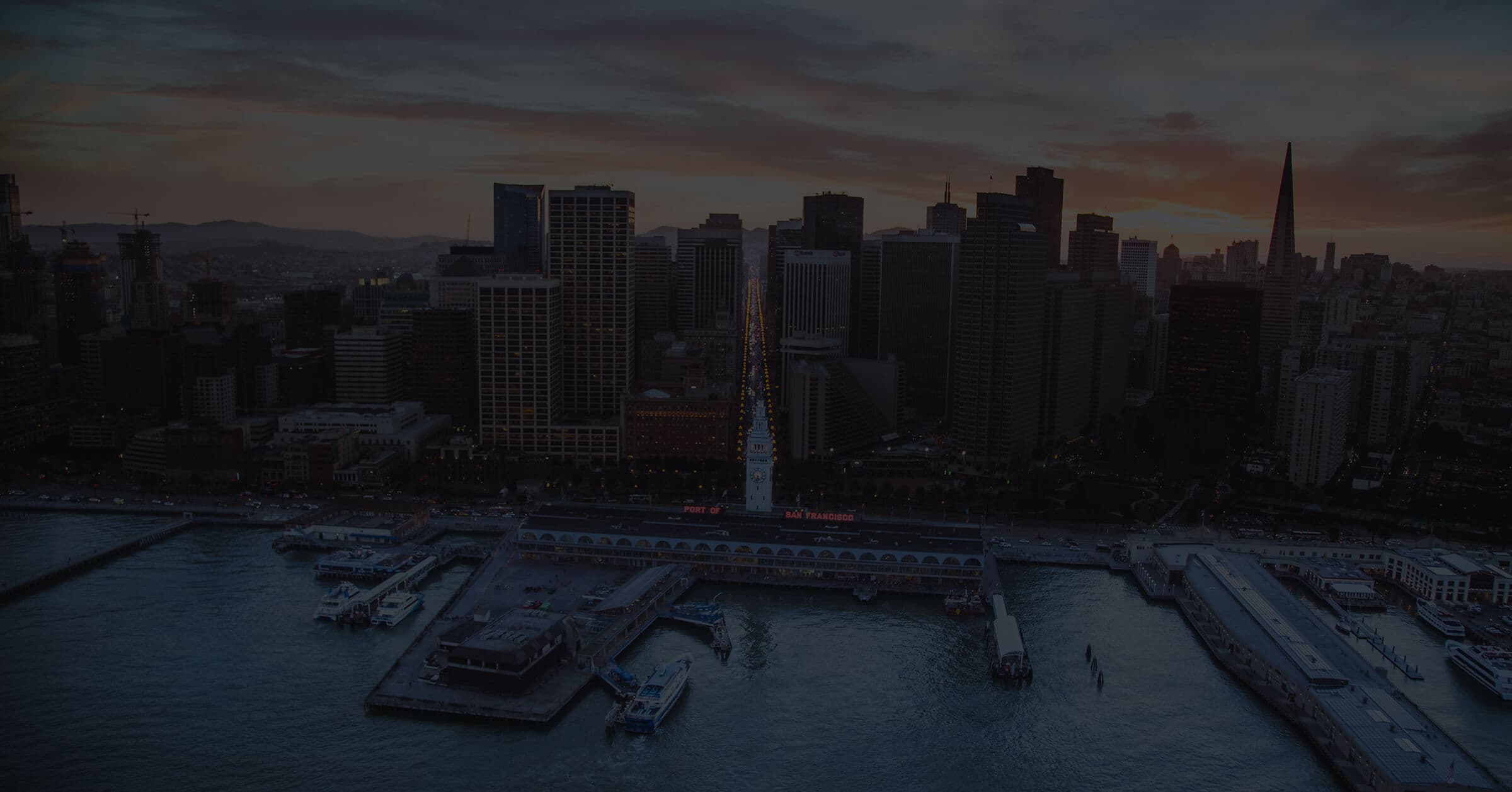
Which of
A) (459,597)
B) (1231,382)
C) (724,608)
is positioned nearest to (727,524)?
(724,608)

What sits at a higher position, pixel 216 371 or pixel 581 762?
pixel 216 371

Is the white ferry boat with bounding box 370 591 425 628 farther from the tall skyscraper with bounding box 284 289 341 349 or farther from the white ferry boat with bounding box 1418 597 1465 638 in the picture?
the tall skyscraper with bounding box 284 289 341 349

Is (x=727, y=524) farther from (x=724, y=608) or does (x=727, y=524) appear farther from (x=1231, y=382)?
(x=1231, y=382)

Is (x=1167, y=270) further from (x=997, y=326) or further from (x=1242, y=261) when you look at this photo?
(x=997, y=326)

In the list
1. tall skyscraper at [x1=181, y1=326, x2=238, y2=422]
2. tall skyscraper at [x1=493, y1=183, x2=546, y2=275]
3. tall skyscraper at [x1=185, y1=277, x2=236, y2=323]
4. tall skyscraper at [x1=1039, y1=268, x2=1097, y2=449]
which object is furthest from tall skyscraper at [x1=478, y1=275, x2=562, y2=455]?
tall skyscraper at [x1=493, y1=183, x2=546, y2=275]

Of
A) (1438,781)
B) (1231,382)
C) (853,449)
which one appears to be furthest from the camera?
(1231,382)

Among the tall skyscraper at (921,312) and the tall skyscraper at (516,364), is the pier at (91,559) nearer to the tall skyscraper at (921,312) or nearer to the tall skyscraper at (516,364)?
the tall skyscraper at (516,364)
